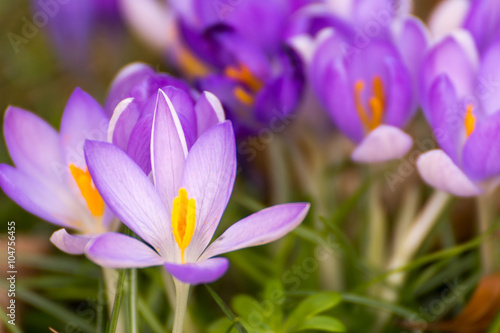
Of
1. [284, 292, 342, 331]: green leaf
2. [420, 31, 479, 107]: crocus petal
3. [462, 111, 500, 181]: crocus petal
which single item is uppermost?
[420, 31, 479, 107]: crocus petal

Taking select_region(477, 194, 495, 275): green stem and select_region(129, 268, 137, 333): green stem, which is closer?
select_region(129, 268, 137, 333): green stem

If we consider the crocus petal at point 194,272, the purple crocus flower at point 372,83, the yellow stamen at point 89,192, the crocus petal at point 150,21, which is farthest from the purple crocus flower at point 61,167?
the crocus petal at point 150,21

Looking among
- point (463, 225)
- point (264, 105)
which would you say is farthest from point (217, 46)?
point (463, 225)

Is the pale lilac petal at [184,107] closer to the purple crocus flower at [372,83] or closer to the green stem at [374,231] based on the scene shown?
the purple crocus flower at [372,83]

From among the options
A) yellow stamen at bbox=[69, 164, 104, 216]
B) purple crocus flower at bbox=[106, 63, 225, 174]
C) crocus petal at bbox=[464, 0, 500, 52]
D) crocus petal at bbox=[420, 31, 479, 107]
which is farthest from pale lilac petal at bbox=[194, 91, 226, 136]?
crocus petal at bbox=[464, 0, 500, 52]

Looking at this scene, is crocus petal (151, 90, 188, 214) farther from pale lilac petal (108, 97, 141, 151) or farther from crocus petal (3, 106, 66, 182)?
crocus petal (3, 106, 66, 182)

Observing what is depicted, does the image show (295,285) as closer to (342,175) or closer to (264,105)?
(264,105)
